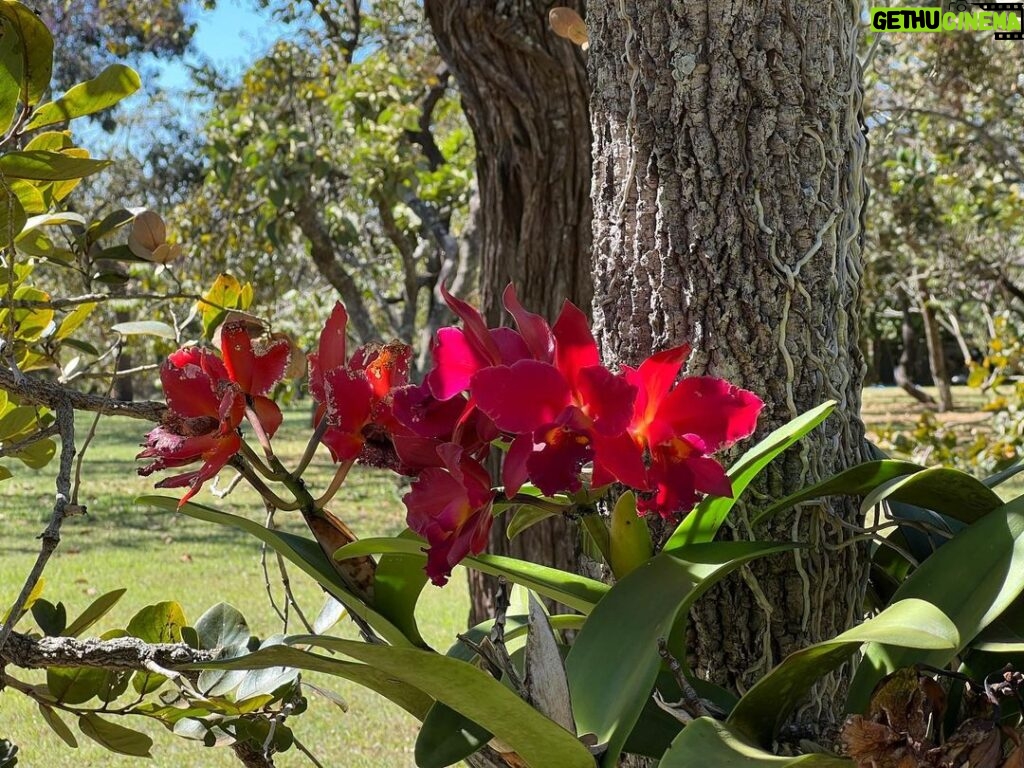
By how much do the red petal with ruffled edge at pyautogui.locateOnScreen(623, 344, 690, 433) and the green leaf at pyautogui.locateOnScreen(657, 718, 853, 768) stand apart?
20 centimetres

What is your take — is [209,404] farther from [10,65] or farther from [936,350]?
[936,350]

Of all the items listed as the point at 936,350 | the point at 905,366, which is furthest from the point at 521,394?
the point at 905,366

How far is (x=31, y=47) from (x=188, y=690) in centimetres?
56

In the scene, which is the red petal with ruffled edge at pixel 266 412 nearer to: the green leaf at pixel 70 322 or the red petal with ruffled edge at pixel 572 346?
the red petal with ruffled edge at pixel 572 346

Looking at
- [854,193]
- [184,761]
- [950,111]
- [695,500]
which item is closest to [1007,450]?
[950,111]

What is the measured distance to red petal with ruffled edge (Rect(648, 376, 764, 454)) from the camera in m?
0.69

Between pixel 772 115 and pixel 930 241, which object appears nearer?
pixel 772 115

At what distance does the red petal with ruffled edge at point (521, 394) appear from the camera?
0.66m

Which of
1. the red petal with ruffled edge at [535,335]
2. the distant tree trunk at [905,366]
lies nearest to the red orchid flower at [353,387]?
the red petal with ruffled edge at [535,335]

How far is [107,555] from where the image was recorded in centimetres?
512

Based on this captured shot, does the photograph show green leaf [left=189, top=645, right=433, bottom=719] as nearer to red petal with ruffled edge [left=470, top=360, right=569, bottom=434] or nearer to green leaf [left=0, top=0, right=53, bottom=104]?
red petal with ruffled edge [left=470, top=360, right=569, bottom=434]

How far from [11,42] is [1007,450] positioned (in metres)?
4.25

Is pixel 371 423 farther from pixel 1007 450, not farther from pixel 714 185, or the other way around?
pixel 1007 450

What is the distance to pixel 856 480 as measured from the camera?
2.77 ft
